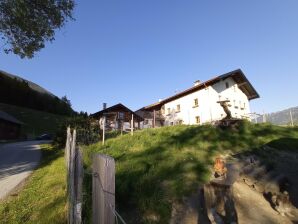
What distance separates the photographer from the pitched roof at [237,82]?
34.4m

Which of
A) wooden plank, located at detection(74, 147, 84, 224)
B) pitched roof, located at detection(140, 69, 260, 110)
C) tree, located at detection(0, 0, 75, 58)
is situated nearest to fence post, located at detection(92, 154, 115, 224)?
wooden plank, located at detection(74, 147, 84, 224)

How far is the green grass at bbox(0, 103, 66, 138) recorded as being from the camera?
60.9 metres

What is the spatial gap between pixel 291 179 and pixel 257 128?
10.3 metres

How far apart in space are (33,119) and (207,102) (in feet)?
155

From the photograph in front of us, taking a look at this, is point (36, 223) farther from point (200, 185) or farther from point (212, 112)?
point (212, 112)

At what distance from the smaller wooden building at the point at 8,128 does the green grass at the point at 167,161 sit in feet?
110

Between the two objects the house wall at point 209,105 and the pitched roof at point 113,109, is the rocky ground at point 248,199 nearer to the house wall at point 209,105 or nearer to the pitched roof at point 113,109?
the house wall at point 209,105

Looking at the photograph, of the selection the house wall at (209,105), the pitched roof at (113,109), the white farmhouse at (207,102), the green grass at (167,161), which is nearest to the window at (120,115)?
the pitched roof at (113,109)

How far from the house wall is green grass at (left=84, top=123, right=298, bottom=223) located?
1043 centimetres

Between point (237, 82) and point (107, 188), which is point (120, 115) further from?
point (107, 188)

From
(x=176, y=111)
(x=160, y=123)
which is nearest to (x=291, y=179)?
(x=176, y=111)

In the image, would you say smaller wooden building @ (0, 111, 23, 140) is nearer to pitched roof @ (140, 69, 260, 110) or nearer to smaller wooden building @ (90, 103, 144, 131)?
smaller wooden building @ (90, 103, 144, 131)

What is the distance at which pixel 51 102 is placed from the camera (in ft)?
255

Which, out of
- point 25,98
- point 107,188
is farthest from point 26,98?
point 107,188
